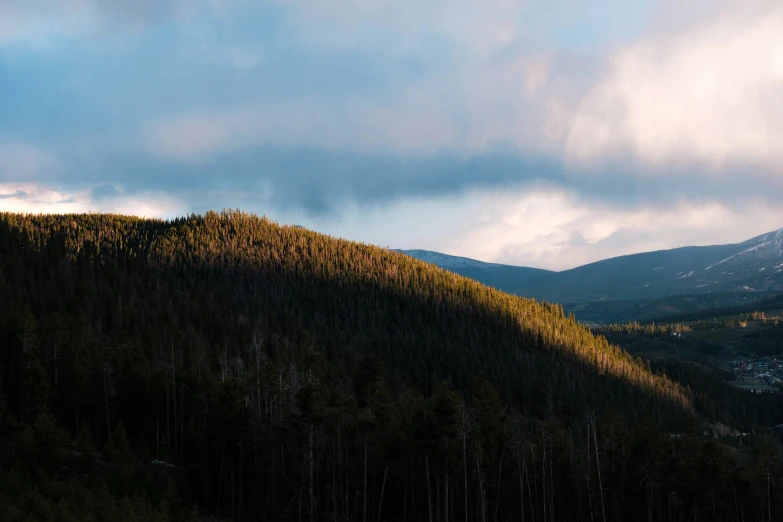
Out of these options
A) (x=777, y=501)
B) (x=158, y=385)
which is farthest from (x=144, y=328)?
(x=777, y=501)

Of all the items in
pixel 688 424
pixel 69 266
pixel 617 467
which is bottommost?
pixel 617 467

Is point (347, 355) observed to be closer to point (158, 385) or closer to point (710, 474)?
point (158, 385)

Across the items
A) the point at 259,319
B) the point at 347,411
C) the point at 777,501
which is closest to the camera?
the point at 347,411

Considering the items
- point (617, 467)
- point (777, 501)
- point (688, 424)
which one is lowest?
point (777, 501)

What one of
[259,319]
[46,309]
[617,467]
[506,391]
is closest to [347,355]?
[259,319]

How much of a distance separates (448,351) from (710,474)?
125 m

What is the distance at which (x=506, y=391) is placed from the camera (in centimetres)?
15825

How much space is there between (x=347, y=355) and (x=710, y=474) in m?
102

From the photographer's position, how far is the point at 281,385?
66312 millimetres

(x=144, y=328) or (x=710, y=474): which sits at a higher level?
(x=144, y=328)

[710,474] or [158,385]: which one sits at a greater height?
[158,385]

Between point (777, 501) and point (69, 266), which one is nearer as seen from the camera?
point (777, 501)

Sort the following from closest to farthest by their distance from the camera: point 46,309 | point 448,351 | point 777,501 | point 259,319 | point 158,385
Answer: point 777,501 → point 158,385 → point 46,309 → point 259,319 → point 448,351

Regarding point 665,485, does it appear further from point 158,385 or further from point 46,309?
point 46,309
